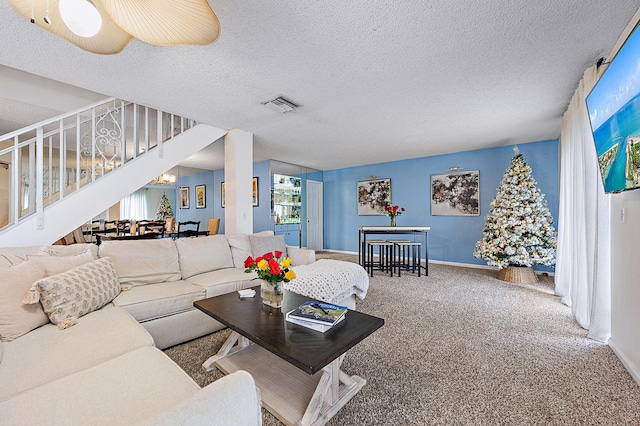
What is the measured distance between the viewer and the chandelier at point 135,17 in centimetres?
132

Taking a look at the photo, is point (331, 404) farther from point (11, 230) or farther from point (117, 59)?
point (11, 230)

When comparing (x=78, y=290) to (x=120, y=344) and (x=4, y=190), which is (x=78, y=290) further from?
(x=4, y=190)

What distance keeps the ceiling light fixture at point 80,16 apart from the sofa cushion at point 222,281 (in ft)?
6.41

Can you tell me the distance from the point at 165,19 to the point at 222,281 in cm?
206

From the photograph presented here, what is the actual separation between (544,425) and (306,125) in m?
3.70

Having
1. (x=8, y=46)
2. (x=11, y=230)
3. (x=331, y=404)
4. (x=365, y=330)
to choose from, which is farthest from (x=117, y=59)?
(x=331, y=404)

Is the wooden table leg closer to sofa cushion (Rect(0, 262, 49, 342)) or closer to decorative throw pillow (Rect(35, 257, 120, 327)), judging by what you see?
decorative throw pillow (Rect(35, 257, 120, 327))

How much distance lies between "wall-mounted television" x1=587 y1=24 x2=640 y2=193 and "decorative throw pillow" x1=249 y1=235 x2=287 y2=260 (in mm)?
3101

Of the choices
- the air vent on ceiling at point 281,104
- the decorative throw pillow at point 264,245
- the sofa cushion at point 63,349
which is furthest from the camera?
the decorative throw pillow at point 264,245

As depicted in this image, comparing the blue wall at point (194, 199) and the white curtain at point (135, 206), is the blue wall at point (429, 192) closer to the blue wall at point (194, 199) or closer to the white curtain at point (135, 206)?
the blue wall at point (194, 199)

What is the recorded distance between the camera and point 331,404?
4.73 feet

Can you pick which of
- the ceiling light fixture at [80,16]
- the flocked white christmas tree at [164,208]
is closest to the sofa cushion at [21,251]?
the ceiling light fixture at [80,16]

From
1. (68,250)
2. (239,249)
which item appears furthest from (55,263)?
(239,249)

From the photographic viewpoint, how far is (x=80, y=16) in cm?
135
